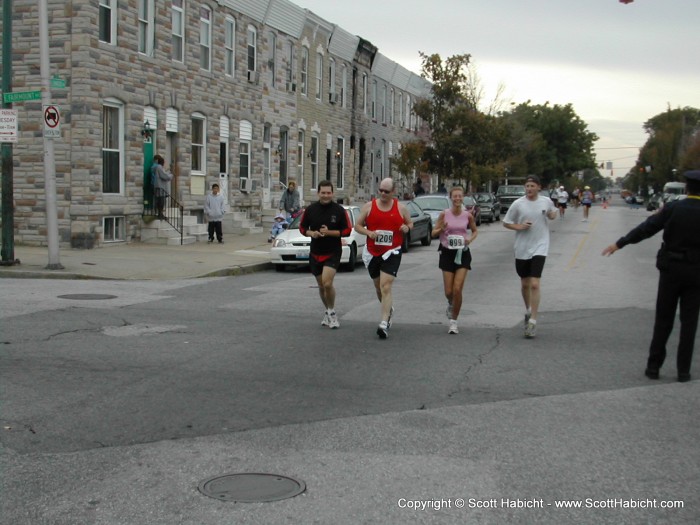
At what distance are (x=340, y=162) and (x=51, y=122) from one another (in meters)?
26.1

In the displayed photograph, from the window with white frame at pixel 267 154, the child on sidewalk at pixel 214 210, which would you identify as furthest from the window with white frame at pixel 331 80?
the child on sidewalk at pixel 214 210

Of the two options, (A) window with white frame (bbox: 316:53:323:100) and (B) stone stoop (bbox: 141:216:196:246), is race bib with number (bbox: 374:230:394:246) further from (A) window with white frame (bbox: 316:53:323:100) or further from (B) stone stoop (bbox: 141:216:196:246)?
(A) window with white frame (bbox: 316:53:323:100)

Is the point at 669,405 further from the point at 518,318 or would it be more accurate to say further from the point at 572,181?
the point at 572,181

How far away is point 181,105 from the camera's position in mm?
25969

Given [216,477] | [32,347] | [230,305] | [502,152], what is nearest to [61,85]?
[230,305]

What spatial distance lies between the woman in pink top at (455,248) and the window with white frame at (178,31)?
16.6 meters

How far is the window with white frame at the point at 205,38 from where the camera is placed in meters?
27.3

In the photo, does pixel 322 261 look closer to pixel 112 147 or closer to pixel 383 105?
pixel 112 147

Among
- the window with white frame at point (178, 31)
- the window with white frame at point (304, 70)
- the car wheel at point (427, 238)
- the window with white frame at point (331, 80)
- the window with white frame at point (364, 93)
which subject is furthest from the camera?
the window with white frame at point (364, 93)

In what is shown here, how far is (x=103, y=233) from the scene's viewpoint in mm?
22516

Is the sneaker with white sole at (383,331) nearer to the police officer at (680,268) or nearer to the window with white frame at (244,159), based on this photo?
the police officer at (680,268)

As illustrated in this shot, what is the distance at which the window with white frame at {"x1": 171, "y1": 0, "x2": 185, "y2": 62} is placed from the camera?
25.7 metres

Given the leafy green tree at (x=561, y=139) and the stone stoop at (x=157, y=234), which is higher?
the leafy green tree at (x=561, y=139)

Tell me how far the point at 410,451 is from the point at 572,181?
5479 inches
